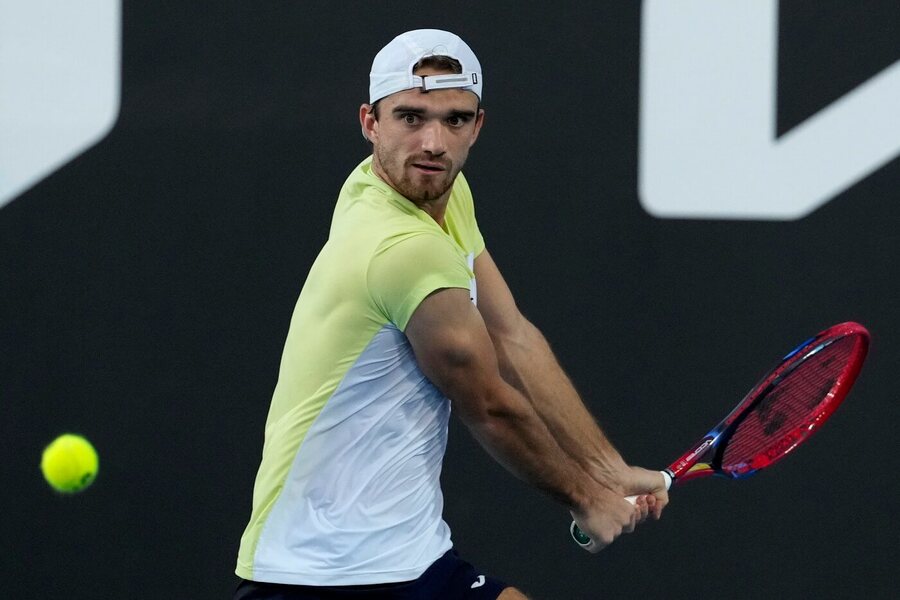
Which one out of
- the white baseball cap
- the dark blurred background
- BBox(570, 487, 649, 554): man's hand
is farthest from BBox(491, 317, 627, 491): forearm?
the dark blurred background

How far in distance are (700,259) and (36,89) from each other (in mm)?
1840

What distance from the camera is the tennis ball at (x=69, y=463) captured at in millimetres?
3619

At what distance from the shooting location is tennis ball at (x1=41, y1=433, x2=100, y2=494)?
11.9 feet

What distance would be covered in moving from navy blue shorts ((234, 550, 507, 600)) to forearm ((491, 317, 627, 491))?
34 cm

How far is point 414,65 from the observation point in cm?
246

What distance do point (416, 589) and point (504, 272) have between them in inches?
54.9

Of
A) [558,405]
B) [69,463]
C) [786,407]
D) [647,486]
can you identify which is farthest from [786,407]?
[69,463]

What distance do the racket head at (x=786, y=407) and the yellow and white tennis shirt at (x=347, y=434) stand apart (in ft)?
2.62

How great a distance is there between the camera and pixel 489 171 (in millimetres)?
3711

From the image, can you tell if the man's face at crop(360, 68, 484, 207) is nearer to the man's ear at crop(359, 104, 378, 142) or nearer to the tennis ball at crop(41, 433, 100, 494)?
the man's ear at crop(359, 104, 378, 142)

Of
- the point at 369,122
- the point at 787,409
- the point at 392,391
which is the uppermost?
the point at 369,122

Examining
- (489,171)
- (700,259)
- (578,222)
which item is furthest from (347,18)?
(700,259)

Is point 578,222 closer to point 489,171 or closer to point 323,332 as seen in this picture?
point 489,171

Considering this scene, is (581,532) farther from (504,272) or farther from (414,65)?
(504,272)
